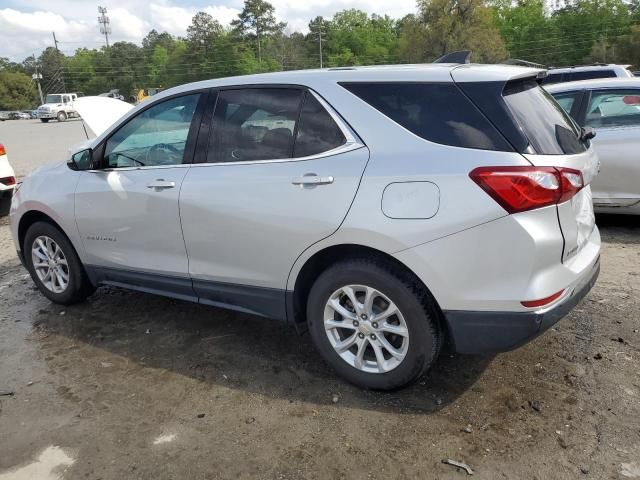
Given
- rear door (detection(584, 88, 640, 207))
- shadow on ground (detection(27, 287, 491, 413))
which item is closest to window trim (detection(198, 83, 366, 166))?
shadow on ground (detection(27, 287, 491, 413))

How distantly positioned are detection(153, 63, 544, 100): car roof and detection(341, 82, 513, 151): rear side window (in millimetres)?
51

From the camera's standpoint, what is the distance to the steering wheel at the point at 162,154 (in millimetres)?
3721

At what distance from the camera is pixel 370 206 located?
2.80m

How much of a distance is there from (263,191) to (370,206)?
696 millimetres

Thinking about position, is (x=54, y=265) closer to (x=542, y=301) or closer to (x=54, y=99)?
(x=542, y=301)

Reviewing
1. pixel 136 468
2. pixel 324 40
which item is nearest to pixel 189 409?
pixel 136 468

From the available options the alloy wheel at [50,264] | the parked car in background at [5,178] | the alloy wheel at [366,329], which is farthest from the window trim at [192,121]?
the parked car in background at [5,178]

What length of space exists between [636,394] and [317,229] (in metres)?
1.96

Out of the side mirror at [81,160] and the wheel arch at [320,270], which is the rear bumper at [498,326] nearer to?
the wheel arch at [320,270]

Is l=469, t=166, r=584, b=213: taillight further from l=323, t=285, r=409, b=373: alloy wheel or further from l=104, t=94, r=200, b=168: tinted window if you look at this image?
l=104, t=94, r=200, b=168: tinted window

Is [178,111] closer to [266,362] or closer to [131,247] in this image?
[131,247]

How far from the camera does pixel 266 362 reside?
3576 millimetres

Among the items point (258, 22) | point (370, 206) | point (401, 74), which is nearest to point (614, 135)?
point (401, 74)

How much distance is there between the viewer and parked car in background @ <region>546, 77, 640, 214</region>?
571cm
